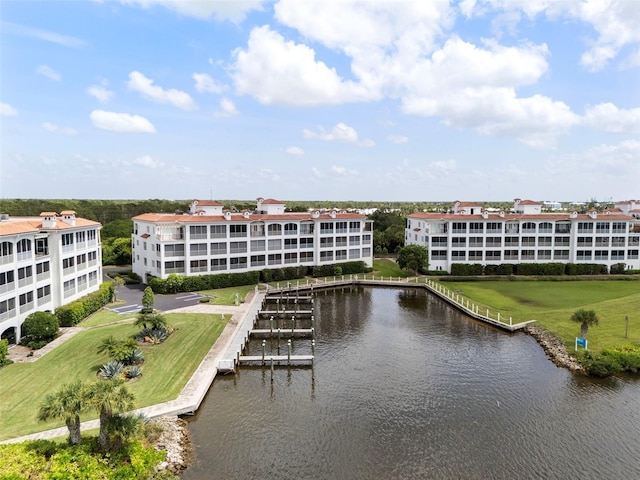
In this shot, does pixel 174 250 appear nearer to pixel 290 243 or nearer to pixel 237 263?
pixel 237 263

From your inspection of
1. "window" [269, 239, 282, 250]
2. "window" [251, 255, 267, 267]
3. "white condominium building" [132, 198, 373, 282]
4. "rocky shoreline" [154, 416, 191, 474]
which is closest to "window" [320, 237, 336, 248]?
"white condominium building" [132, 198, 373, 282]

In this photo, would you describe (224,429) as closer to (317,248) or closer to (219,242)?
(219,242)

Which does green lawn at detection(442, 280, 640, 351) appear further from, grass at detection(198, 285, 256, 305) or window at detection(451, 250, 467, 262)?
grass at detection(198, 285, 256, 305)

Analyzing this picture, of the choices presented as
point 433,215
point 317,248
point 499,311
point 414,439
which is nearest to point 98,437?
point 414,439

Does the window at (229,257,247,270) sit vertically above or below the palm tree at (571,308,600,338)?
above

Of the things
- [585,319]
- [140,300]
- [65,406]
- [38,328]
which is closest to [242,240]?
[140,300]
